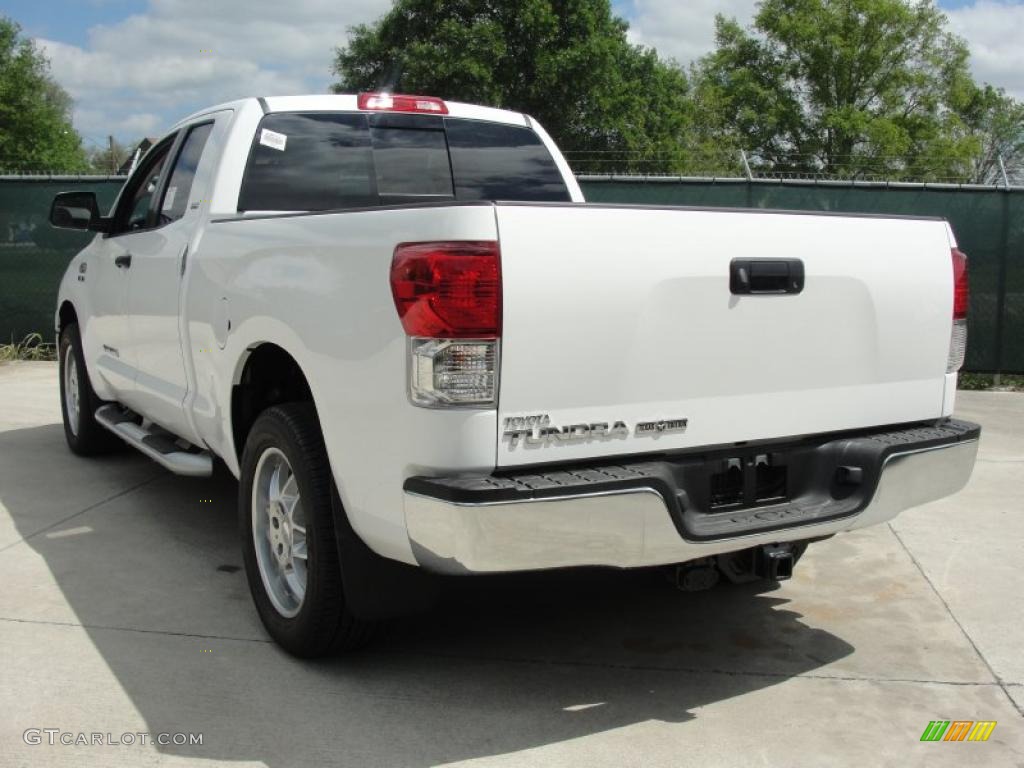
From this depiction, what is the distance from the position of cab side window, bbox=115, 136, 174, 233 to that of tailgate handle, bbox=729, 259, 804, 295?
327 cm

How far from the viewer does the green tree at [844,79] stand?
55.3 metres

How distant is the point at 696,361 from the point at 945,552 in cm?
264

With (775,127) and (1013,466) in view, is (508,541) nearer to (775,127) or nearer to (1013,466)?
(1013,466)

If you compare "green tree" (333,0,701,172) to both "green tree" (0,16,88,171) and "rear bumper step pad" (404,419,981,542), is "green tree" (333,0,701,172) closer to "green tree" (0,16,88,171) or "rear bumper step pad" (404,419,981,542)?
"green tree" (0,16,88,171)

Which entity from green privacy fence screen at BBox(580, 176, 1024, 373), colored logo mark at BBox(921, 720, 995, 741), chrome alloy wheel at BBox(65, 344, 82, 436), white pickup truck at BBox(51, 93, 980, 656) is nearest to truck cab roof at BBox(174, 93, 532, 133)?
white pickup truck at BBox(51, 93, 980, 656)

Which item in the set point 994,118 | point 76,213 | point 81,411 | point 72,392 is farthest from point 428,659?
point 994,118

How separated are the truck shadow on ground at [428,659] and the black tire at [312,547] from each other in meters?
0.12

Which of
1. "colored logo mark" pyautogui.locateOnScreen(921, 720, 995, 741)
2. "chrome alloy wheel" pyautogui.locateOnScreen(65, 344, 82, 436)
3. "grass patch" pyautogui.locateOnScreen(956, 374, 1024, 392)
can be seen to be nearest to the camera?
"colored logo mark" pyautogui.locateOnScreen(921, 720, 995, 741)

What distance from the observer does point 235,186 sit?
4.52 meters

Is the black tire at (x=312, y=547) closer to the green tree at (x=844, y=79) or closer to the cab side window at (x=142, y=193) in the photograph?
the cab side window at (x=142, y=193)

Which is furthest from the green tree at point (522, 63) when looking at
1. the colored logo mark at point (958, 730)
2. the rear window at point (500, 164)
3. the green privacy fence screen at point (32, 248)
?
the colored logo mark at point (958, 730)

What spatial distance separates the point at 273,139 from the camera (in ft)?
15.3

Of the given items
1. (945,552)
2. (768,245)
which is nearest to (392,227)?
(768,245)

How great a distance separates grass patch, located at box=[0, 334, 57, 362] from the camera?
1158cm
